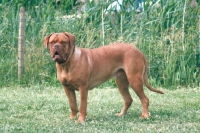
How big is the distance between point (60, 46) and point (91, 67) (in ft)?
2.25

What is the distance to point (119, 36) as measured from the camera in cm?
1238

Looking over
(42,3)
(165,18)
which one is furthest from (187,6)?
(42,3)

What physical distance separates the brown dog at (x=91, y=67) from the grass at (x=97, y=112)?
328 millimetres

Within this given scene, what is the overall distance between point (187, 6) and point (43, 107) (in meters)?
4.94

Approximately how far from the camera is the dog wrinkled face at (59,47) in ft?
23.7

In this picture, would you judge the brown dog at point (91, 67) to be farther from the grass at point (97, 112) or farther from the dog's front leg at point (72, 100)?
the grass at point (97, 112)

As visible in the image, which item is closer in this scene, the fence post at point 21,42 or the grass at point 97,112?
the grass at point 97,112

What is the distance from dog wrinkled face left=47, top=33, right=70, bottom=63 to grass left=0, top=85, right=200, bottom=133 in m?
0.85

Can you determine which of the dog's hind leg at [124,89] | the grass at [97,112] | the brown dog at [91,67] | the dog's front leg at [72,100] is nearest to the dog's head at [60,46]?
the brown dog at [91,67]

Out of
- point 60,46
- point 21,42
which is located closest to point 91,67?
point 60,46

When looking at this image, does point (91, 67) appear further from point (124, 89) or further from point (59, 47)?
point (124, 89)

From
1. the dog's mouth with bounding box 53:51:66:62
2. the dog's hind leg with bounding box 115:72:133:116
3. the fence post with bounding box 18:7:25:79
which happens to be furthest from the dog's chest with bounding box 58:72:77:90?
the fence post with bounding box 18:7:25:79

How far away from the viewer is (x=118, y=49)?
26.1 feet

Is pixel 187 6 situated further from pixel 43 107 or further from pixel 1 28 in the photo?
pixel 43 107
